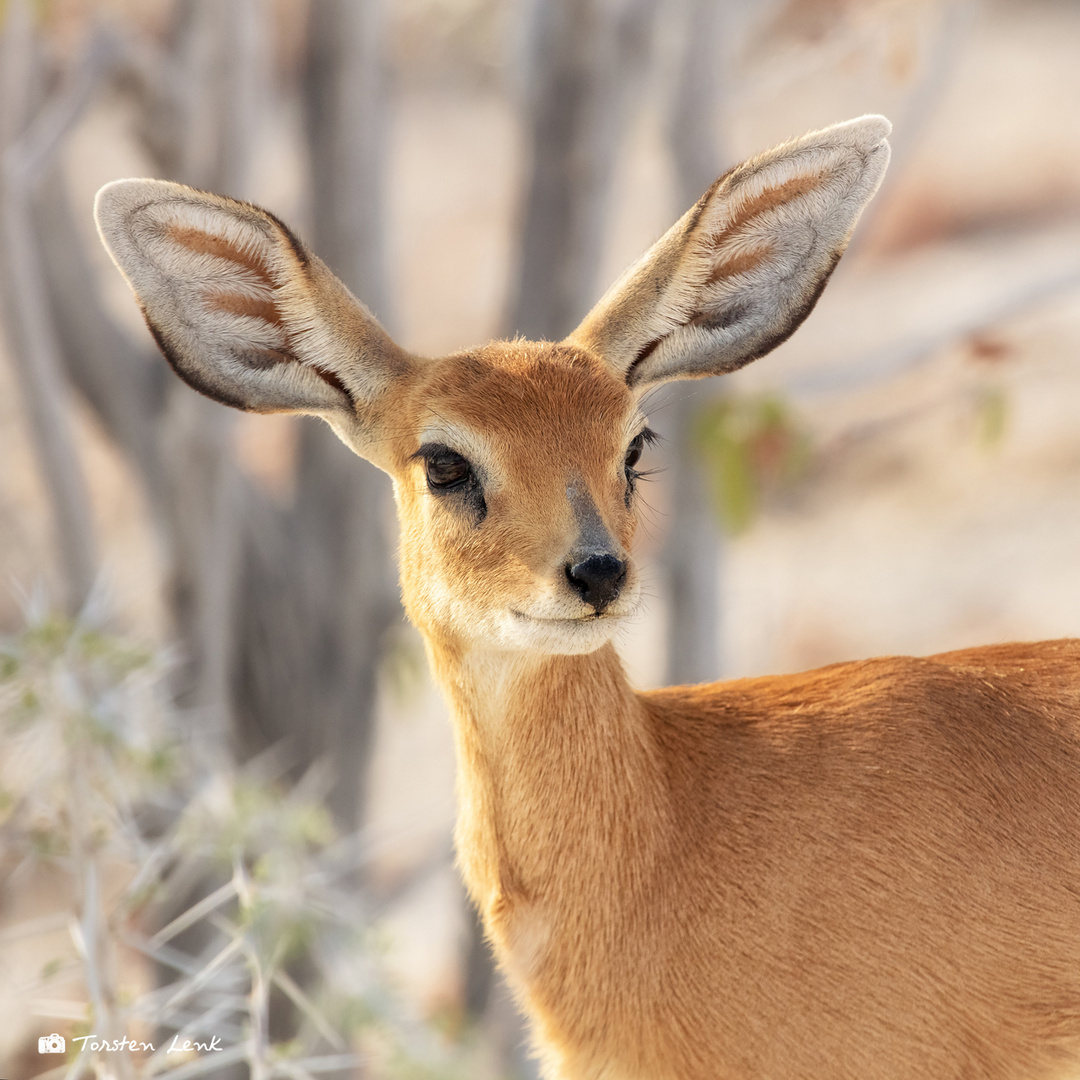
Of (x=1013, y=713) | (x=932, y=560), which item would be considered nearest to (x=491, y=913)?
(x=1013, y=713)

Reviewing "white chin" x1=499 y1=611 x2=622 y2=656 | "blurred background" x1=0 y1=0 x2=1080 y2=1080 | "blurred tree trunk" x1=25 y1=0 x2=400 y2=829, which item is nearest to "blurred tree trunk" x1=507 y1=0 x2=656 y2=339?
"blurred background" x1=0 y1=0 x2=1080 y2=1080

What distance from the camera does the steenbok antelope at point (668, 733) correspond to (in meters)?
3.04

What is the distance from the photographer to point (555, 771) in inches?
132

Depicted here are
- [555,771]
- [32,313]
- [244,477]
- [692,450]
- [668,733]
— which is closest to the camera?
[555,771]

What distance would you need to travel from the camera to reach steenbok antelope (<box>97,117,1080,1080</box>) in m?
3.04

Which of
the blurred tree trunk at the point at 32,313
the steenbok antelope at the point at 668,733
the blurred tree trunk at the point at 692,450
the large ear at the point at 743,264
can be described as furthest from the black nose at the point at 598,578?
the blurred tree trunk at the point at 32,313

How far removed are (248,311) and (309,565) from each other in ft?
23.0

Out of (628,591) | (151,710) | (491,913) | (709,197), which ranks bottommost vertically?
(151,710)

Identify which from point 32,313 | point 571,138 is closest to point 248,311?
point 32,313

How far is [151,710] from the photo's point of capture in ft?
18.0

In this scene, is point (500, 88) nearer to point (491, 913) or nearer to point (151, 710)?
point (151, 710)

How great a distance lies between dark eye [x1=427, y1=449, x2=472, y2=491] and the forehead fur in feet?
0.28

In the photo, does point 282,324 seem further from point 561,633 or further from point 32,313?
point 32,313

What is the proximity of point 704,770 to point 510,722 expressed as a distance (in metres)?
0.47
